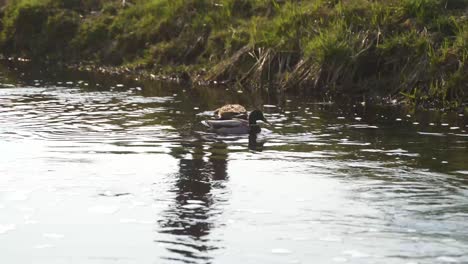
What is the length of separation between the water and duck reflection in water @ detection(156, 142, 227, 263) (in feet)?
0.07

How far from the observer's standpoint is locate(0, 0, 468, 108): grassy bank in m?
16.9

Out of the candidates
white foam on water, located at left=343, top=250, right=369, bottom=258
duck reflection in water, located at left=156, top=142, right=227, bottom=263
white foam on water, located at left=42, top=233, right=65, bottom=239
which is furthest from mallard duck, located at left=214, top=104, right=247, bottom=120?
white foam on water, located at left=343, top=250, right=369, bottom=258

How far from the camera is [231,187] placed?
33.1 feet

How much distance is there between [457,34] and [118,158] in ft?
26.9

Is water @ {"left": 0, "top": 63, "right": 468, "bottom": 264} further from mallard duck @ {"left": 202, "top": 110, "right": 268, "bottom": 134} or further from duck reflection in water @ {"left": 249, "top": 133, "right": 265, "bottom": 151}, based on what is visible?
mallard duck @ {"left": 202, "top": 110, "right": 268, "bottom": 134}

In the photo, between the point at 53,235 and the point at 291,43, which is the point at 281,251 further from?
the point at 291,43

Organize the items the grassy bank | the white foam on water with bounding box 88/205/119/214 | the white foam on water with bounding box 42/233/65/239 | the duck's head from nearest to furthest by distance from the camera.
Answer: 1. the white foam on water with bounding box 42/233/65/239
2. the white foam on water with bounding box 88/205/119/214
3. the duck's head
4. the grassy bank

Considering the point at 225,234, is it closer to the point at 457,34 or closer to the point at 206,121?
the point at 206,121

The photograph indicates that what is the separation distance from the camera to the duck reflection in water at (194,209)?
7.93 m

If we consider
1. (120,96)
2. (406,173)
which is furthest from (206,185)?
(120,96)

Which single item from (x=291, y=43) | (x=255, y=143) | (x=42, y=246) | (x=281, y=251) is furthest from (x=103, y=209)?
(x=291, y=43)

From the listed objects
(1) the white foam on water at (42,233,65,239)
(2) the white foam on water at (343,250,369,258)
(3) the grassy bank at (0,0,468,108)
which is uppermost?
(3) the grassy bank at (0,0,468,108)

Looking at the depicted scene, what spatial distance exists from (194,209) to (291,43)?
33.6 ft

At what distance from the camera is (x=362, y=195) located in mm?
9734
